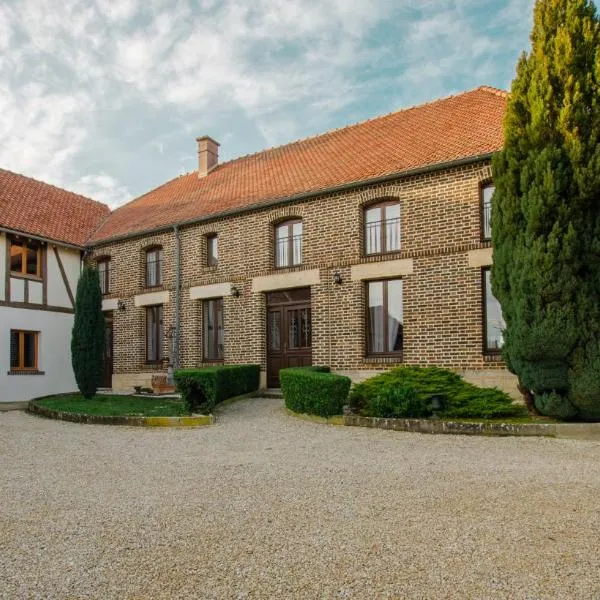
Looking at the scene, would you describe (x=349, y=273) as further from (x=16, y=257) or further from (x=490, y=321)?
(x=16, y=257)

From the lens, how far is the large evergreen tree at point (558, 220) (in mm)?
8469

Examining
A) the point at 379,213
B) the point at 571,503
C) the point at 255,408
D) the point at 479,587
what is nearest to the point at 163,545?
the point at 479,587

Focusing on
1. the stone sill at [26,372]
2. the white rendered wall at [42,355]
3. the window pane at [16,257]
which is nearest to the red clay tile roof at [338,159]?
the window pane at [16,257]

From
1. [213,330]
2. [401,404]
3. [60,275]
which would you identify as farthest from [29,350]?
[401,404]

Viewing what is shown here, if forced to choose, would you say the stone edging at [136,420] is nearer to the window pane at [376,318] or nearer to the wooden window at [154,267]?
the window pane at [376,318]

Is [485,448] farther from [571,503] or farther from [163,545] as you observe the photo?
[163,545]

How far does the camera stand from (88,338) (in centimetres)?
1450

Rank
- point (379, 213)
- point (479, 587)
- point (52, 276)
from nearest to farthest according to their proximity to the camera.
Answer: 1. point (479, 587)
2. point (379, 213)
3. point (52, 276)

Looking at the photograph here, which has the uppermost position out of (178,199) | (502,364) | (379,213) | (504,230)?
(178,199)

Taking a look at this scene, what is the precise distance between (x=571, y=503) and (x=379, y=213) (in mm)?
9170

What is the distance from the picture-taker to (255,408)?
38.9 feet

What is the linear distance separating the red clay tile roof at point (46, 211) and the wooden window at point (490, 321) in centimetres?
1221

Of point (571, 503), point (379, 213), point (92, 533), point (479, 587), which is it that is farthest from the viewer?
point (379, 213)

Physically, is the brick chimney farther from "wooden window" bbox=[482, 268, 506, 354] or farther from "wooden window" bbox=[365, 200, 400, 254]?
"wooden window" bbox=[482, 268, 506, 354]
